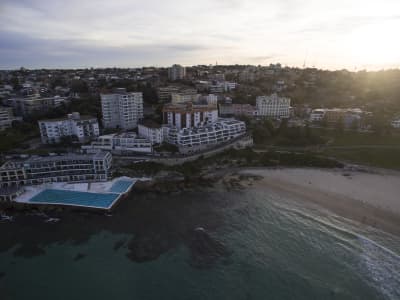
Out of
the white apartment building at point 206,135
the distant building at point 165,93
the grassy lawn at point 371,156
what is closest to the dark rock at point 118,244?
the white apartment building at point 206,135

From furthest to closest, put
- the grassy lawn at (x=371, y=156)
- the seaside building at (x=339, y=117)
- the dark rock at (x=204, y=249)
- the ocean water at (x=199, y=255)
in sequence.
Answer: the seaside building at (x=339, y=117)
the grassy lawn at (x=371, y=156)
the dark rock at (x=204, y=249)
the ocean water at (x=199, y=255)

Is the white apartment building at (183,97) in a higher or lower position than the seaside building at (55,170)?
higher

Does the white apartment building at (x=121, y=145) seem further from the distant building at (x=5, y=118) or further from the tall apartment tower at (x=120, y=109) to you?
the distant building at (x=5, y=118)

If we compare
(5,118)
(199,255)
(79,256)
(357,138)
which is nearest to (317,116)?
(357,138)

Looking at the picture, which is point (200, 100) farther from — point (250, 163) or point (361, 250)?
point (361, 250)

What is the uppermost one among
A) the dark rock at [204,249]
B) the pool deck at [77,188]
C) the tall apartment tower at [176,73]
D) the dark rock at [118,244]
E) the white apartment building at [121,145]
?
the tall apartment tower at [176,73]

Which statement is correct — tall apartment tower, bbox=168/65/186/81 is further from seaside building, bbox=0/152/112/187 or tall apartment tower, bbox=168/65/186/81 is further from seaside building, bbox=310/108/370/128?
seaside building, bbox=0/152/112/187

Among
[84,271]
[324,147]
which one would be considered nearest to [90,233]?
[84,271]
